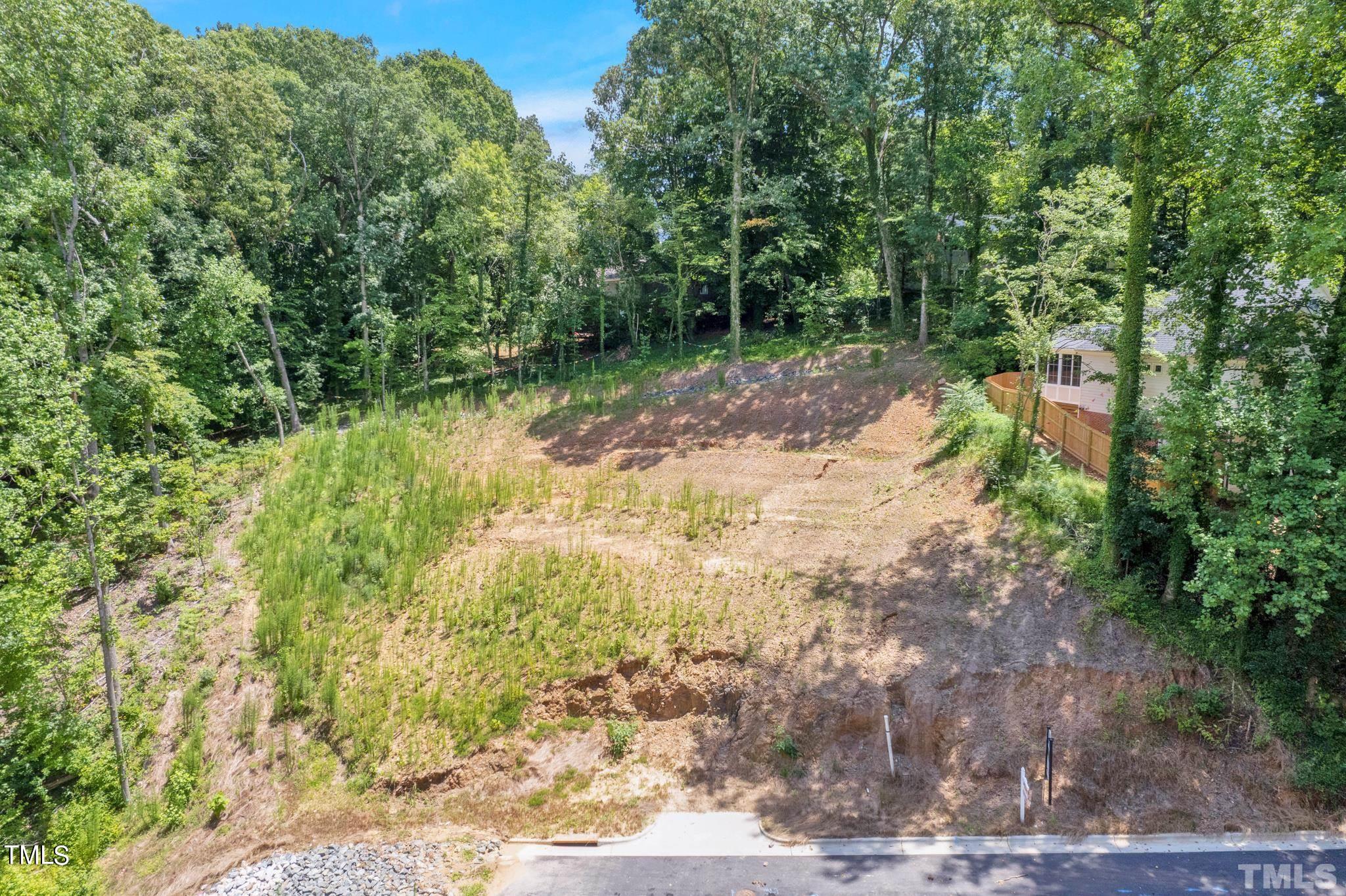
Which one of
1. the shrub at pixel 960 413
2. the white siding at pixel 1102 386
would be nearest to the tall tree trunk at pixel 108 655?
the shrub at pixel 960 413

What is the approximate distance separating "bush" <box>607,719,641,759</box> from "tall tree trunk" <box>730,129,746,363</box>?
637 inches

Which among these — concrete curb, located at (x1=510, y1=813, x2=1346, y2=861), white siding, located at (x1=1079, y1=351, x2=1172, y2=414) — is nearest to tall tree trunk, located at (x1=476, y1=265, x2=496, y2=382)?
concrete curb, located at (x1=510, y1=813, x2=1346, y2=861)

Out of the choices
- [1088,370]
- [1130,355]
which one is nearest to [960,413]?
[1088,370]

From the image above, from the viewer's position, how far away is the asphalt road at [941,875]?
7086 mm

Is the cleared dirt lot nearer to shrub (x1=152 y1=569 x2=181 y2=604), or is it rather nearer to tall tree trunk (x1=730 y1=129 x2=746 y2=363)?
shrub (x1=152 y1=569 x2=181 y2=604)

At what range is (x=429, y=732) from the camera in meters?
10.1

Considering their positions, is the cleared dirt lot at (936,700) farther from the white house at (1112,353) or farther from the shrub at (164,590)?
the shrub at (164,590)

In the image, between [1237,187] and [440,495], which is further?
[440,495]

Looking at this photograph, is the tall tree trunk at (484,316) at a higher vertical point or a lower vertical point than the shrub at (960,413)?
higher

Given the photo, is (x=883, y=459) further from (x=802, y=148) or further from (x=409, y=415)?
(x=802, y=148)

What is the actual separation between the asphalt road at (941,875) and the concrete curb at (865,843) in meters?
0.09

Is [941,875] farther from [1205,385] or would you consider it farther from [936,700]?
[1205,385]

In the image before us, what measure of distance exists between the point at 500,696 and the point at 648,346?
19284mm

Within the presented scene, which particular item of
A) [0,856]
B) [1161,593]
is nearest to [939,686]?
[1161,593]
